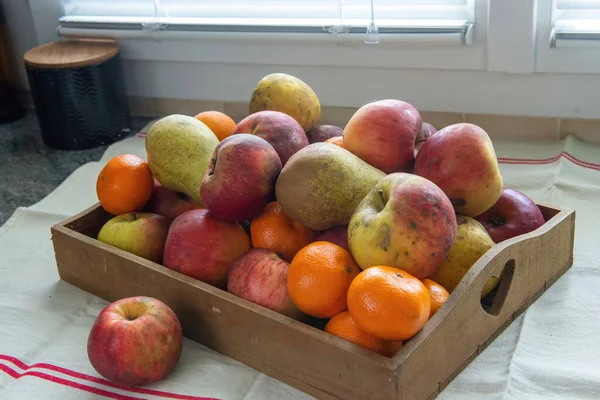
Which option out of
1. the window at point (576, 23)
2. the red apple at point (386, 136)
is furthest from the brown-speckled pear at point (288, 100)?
the window at point (576, 23)

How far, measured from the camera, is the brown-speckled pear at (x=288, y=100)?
3.14 ft

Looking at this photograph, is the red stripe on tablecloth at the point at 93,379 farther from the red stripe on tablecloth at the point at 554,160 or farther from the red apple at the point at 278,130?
the red stripe on tablecloth at the point at 554,160

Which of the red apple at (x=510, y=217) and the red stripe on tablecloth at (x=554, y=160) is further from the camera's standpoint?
the red stripe on tablecloth at (x=554, y=160)

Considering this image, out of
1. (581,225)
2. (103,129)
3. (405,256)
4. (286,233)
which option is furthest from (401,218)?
(103,129)

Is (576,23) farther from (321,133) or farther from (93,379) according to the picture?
(93,379)

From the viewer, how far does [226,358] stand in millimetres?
794

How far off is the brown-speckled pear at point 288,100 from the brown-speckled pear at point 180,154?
0.09m

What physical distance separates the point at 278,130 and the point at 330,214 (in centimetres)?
14

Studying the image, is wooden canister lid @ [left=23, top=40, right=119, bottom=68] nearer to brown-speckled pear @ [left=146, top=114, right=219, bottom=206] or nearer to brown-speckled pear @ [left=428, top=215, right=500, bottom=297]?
brown-speckled pear @ [left=146, top=114, right=219, bottom=206]

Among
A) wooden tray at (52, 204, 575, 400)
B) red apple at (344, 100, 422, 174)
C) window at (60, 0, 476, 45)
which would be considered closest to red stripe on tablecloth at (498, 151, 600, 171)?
window at (60, 0, 476, 45)

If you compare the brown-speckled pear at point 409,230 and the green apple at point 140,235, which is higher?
the brown-speckled pear at point 409,230

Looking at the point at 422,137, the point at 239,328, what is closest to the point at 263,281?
the point at 239,328

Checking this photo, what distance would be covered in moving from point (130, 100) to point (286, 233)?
938 mm

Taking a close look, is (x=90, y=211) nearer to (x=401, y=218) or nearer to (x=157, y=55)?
(x=401, y=218)
